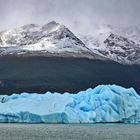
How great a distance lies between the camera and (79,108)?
70.1m

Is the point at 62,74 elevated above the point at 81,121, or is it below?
→ above

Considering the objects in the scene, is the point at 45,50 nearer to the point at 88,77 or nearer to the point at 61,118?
the point at 88,77

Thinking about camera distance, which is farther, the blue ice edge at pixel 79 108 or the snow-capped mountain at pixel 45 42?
the snow-capped mountain at pixel 45 42

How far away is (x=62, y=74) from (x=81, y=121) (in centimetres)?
7949

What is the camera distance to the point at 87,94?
240ft

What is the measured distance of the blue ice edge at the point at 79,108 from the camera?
227ft

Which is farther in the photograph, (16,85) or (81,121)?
(16,85)

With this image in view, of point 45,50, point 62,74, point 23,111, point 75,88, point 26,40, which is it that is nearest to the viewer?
point 23,111

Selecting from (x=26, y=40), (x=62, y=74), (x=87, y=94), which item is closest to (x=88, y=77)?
(x=62, y=74)

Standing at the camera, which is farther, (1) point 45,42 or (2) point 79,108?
(1) point 45,42

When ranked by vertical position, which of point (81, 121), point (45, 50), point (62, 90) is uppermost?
point (45, 50)

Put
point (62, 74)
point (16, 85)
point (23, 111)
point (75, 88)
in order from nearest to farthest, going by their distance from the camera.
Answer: point (23, 111) → point (16, 85) → point (75, 88) → point (62, 74)

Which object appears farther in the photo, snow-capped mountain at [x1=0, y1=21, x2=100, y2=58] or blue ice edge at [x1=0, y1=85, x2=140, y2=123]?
snow-capped mountain at [x1=0, y1=21, x2=100, y2=58]

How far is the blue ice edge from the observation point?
6906 centimetres
